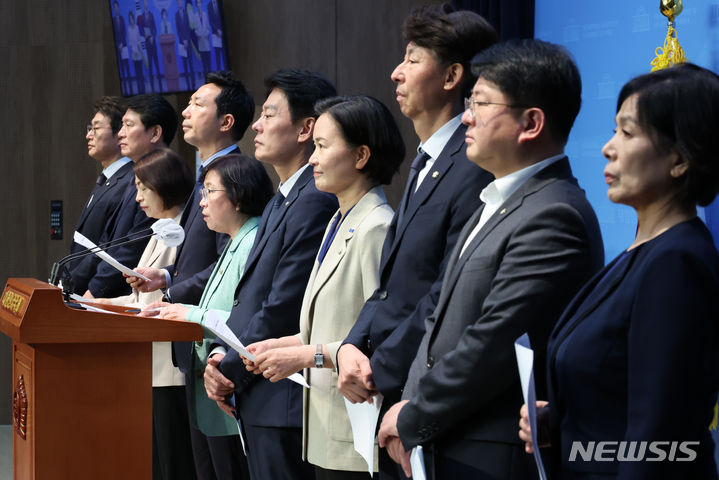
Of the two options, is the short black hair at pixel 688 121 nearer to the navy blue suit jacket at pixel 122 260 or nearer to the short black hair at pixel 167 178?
the short black hair at pixel 167 178

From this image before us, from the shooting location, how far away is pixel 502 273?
1780 mm

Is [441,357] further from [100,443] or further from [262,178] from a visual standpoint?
[262,178]

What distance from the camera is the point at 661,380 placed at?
4.66ft

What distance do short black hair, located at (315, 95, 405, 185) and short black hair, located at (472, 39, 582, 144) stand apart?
809 mm

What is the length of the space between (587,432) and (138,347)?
173cm

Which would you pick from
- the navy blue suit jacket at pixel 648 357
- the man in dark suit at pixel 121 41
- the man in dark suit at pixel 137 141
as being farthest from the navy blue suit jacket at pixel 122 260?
the navy blue suit jacket at pixel 648 357

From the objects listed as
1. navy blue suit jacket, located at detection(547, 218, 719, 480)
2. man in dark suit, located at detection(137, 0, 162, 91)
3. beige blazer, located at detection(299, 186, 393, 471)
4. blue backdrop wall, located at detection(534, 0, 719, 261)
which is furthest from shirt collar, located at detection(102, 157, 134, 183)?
navy blue suit jacket, located at detection(547, 218, 719, 480)

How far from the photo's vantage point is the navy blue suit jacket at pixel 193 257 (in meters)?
3.39

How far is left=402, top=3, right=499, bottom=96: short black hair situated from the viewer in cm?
235

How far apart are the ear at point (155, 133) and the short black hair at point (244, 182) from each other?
1339mm

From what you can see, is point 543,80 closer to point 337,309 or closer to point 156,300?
point 337,309

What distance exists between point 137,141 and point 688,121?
353 cm

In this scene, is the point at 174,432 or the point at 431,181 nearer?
the point at 431,181

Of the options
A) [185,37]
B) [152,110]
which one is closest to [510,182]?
[152,110]
